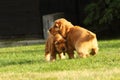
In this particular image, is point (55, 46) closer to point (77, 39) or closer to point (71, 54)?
point (71, 54)

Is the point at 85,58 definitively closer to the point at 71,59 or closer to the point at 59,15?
the point at 71,59

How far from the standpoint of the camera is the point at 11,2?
22.7m

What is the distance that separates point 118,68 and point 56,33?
2.09 metres

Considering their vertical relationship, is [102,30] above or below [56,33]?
below

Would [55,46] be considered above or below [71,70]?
above

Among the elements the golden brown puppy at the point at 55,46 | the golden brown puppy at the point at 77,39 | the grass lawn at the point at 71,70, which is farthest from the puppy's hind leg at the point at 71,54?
the grass lawn at the point at 71,70

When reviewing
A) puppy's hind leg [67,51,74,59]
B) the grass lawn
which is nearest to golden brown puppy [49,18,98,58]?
puppy's hind leg [67,51,74,59]

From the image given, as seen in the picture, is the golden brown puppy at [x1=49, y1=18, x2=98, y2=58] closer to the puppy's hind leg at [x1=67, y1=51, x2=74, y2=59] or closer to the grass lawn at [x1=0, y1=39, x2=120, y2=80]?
the puppy's hind leg at [x1=67, y1=51, x2=74, y2=59]

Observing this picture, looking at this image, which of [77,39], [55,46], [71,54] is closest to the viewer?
[77,39]

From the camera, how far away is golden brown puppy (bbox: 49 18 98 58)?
10148 millimetres

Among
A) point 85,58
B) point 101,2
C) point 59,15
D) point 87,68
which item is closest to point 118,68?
point 87,68

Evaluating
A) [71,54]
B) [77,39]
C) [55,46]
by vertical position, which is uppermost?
[77,39]

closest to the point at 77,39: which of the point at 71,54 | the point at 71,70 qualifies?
the point at 71,54

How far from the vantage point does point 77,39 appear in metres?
10.2
